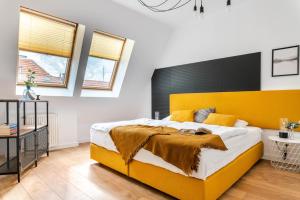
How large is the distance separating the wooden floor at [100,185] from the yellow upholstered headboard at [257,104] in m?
0.83

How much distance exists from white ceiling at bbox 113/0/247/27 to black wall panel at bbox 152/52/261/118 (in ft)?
3.33

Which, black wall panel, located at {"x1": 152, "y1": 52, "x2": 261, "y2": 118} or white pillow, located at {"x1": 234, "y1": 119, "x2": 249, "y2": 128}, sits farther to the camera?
black wall panel, located at {"x1": 152, "y1": 52, "x2": 261, "y2": 118}

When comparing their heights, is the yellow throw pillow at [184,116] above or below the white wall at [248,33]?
below

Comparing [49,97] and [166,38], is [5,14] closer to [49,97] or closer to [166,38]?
[49,97]

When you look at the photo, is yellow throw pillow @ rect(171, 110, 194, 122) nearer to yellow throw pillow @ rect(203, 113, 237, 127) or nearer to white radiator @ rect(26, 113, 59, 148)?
yellow throw pillow @ rect(203, 113, 237, 127)

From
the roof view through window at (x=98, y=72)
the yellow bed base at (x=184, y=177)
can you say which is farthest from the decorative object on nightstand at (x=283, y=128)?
the roof view through window at (x=98, y=72)

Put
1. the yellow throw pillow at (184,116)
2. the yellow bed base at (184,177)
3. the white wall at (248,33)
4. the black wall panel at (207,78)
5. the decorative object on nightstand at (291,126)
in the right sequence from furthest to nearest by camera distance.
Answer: the yellow throw pillow at (184,116), the black wall panel at (207,78), the white wall at (248,33), the decorative object on nightstand at (291,126), the yellow bed base at (184,177)

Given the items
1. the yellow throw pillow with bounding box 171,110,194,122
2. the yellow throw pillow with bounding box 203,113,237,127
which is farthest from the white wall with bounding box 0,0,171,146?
the yellow throw pillow with bounding box 203,113,237,127

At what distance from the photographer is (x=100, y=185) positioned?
7.67 ft

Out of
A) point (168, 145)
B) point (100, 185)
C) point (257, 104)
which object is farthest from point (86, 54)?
point (257, 104)

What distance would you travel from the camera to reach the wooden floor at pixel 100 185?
81.4 inches

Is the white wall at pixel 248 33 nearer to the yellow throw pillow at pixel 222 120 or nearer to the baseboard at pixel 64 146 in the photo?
the yellow throw pillow at pixel 222 120

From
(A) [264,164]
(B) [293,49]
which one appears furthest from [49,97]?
(B) [293,49]

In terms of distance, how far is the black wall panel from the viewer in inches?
140
